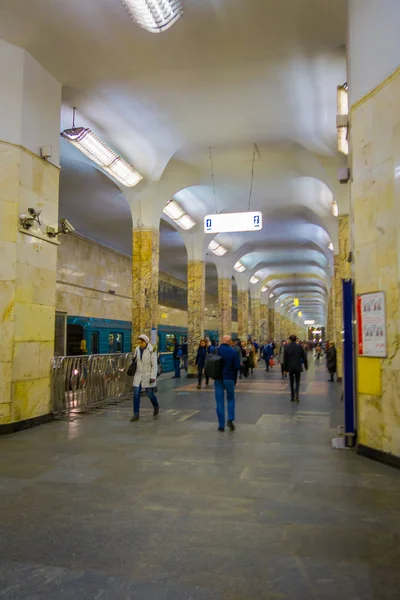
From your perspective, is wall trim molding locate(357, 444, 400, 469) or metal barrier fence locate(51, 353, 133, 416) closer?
wall trim molding locate(357, 444, 400, 469)

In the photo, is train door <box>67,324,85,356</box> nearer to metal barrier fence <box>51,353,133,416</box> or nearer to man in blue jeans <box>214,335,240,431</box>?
metal barrier fence <box>51,353,133,416</box>

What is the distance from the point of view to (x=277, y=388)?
14.4m

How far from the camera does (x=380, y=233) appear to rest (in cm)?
591

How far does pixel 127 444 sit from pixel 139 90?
22.4ft

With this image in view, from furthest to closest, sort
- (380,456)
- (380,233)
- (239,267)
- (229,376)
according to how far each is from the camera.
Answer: (239,267) < (229,376) < (380,233) < (380,456)

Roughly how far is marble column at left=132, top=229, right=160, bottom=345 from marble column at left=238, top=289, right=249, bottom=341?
1476 cm

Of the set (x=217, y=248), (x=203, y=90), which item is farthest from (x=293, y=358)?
(x=217, y=248)

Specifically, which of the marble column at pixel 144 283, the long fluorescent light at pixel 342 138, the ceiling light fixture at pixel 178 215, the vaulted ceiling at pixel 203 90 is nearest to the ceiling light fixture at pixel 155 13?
the vaulted ceiling at pixel 203 90

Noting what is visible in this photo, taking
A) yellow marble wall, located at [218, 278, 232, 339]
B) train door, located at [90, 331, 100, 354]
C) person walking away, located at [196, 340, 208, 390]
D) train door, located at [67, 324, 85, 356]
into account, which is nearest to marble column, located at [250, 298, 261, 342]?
yellow marble wall, located at [218, 278, 232, 339]

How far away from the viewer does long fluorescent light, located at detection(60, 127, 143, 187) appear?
381 inches

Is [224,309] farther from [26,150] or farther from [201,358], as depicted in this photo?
[26,150]

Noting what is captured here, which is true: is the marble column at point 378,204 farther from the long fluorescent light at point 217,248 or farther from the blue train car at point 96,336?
the long fluorescent light at point 217,248

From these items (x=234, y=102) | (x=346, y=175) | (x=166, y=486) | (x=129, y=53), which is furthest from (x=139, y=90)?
(x=166, y=486)

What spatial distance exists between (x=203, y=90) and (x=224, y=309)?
562 inches
